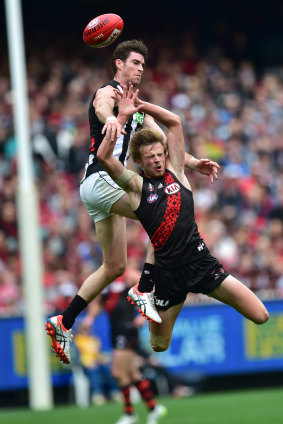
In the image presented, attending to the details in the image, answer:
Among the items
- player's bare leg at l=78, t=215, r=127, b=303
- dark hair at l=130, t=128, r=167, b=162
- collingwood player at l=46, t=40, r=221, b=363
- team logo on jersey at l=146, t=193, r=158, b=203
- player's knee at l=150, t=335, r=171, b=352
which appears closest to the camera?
dark hair at l=130, t=128, r=167, b=162

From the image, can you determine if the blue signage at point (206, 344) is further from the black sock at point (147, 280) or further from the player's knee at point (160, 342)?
the black sock at point (147, 280)

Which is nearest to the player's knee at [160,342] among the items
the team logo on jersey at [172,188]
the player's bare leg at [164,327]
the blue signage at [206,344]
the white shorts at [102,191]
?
the player's bare leg at [164,327]

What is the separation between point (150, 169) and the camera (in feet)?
23.0

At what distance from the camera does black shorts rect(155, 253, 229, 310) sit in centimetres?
710

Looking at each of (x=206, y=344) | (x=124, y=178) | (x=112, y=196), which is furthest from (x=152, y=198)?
(x=206, y=344)

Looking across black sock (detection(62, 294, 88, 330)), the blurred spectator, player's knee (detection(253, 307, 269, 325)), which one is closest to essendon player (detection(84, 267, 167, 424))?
the blurred spectator

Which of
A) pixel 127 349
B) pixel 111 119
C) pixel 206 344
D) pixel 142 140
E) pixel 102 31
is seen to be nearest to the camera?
pixel 111 119

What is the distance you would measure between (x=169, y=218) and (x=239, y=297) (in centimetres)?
86

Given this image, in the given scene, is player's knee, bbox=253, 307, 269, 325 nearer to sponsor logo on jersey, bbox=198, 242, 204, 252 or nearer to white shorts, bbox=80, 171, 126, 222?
sponsor logo on jersey, bbox=198, 242, 204, 252

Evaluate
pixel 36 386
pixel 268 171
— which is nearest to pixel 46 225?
pixel 36 386

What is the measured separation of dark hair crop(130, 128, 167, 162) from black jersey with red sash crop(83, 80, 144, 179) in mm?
232

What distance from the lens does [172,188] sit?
7.04 metres

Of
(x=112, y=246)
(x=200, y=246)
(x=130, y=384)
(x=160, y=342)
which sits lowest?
(x=130, y=384)

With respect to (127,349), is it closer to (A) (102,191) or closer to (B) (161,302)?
(B) (161,302)
